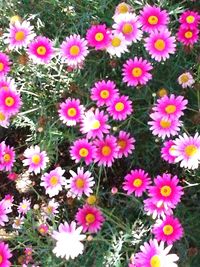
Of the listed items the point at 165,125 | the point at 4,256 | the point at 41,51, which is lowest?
the point at 4,256

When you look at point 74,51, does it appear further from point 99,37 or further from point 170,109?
point 170,109

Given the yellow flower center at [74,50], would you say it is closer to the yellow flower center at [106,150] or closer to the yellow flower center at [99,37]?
the yellow flower center at [99,37]

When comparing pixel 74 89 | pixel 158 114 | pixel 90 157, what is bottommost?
pixel 90 157

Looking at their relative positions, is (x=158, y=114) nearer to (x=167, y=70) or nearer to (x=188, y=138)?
(x=188, y=138)

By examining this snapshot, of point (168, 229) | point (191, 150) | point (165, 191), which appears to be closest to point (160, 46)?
point (191, 150)

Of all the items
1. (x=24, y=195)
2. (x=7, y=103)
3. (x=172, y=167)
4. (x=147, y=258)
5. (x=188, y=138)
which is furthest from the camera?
(x=24, y=195)

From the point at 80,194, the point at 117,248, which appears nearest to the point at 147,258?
the point at 117,248
